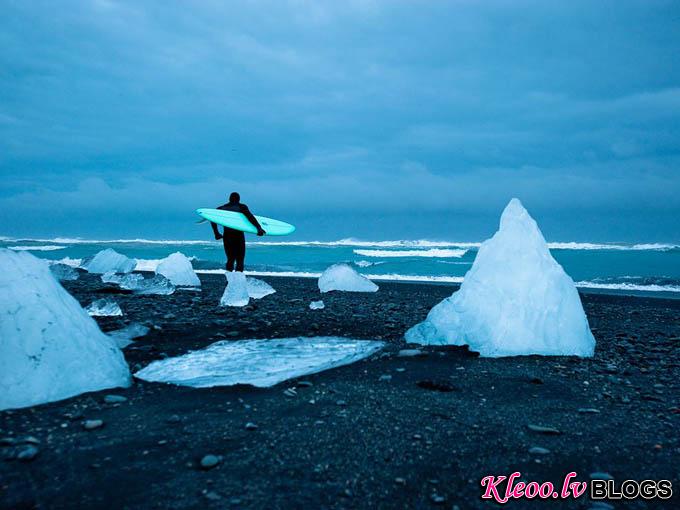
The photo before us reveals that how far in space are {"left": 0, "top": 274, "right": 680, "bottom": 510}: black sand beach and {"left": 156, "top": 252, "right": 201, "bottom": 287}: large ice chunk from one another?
26.5 ft

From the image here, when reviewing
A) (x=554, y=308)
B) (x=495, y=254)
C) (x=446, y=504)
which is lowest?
(x=446, y=504)

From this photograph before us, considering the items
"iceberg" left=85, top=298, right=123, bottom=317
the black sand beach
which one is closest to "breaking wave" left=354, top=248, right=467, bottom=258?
"iceberg" left=85, top=298, right=123, bottom=317

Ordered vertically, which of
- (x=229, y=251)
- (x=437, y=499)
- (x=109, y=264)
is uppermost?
(x=229, y=251)

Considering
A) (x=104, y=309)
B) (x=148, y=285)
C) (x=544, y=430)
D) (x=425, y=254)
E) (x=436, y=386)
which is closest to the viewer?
(x=544, y=430)

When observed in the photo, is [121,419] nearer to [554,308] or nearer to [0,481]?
[0,481]

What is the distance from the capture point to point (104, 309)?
695cm

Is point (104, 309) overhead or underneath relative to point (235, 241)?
underneath

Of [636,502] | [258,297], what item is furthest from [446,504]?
[258,297]

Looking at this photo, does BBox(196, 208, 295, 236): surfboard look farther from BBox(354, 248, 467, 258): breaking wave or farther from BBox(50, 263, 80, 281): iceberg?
BBox(354, 248, 467, 258): breaking wave

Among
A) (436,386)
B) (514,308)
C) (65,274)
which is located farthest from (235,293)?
(65,274)

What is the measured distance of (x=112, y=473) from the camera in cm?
242

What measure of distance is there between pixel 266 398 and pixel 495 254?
3290 millimetres

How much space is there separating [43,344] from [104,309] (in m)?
3.69

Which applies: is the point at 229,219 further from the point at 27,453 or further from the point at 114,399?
the point at 27,453
